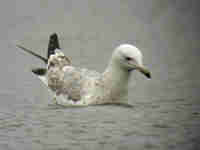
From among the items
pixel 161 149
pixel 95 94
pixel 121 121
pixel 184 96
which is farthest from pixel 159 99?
pixel 161 149

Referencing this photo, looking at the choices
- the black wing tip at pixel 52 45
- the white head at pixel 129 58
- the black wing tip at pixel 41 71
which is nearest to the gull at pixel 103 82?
the white head at pixel 129 58

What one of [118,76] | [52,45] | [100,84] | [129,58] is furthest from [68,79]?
[52,45]

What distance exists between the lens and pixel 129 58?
8836 millimetres

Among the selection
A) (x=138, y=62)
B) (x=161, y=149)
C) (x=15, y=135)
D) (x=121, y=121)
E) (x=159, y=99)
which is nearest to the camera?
(x=161, y=149)

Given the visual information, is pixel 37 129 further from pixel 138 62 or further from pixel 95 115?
pixel 138 62

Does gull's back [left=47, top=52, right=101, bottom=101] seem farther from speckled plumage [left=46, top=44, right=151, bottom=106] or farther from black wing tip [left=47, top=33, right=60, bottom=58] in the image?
black wing tip [left=47, top=33, right=60, bottom=58]

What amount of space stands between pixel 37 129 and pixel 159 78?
5.30 m

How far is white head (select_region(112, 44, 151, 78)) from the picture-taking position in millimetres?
8594

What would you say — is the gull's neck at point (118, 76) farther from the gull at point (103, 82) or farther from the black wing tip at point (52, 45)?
the black wing tip at point (52, 45)

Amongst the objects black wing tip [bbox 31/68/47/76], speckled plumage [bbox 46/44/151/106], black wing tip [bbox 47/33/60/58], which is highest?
black wing tip [bbox 47/33/60/58]

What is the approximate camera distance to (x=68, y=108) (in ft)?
30.9

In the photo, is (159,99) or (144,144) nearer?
(144,144)

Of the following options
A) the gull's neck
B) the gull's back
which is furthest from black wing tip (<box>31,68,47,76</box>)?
the gull's neck

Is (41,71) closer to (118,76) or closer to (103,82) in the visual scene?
(103,82)
